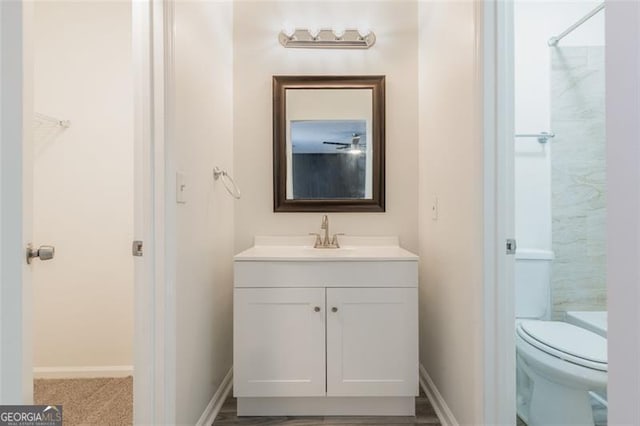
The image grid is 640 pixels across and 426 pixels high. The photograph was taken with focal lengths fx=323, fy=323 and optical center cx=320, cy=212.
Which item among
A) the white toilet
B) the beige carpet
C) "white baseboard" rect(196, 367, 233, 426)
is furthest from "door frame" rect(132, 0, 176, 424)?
the white toilet

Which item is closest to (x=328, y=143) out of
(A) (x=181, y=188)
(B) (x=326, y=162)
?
(B) (x=326, y=162)

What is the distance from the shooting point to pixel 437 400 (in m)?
1.67

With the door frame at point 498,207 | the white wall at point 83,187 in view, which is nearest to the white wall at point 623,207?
the door frame at point 498,207

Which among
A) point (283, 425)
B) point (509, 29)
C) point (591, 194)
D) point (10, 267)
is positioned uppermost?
point (509, 29)

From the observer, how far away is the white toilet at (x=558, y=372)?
129cm

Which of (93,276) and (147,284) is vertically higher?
A: (147,284)

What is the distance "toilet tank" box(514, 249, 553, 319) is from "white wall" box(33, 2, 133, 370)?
7.70ft

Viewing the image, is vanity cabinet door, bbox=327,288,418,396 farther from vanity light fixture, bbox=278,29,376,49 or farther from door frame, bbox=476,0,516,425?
vanity light fixture, bbox=278,29,376,49

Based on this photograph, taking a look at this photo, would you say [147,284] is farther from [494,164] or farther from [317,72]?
[317,72]

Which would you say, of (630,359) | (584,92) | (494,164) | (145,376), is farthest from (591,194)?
(145,376)

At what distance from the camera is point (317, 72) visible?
205 centimetres

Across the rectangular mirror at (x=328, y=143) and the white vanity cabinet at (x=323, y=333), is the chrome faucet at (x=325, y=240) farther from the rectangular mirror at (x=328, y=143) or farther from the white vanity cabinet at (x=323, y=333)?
the white vanity cabinet at (x=323, y=333)

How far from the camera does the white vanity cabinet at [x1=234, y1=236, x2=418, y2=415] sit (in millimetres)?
1540

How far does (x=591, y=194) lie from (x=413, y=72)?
1310mm
